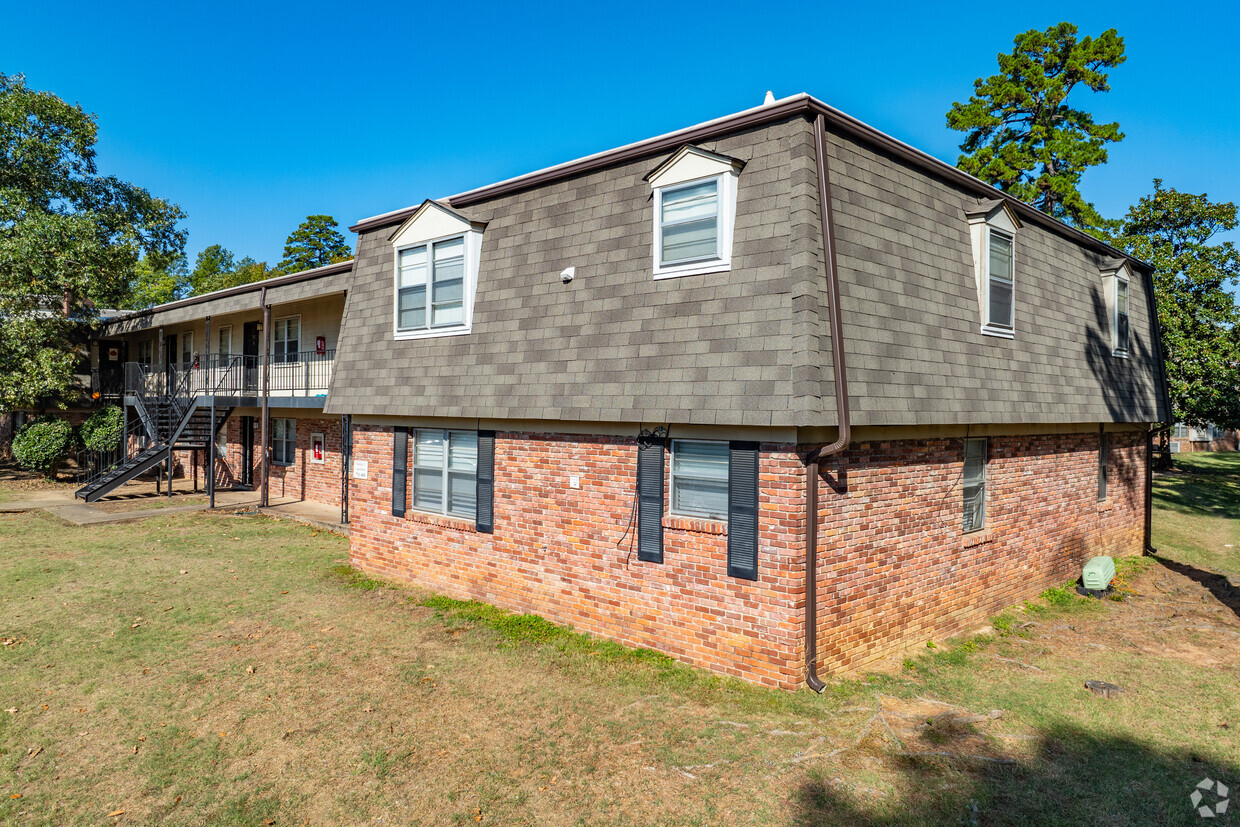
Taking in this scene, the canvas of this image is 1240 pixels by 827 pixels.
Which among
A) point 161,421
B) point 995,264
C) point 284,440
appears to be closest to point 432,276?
point 995,264

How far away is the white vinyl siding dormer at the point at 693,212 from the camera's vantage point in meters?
7.19

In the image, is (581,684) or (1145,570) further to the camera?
(1145,570)

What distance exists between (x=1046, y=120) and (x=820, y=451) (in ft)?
77.7

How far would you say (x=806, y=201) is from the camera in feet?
21.9

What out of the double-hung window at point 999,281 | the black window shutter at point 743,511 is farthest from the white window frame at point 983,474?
the black window shutter at point 743,511

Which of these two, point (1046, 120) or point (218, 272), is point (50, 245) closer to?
point (1046, 120)

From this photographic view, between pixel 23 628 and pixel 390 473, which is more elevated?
pixel 390 473

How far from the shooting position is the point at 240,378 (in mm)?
19344

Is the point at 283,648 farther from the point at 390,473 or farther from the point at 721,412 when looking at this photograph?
the point at 721,412

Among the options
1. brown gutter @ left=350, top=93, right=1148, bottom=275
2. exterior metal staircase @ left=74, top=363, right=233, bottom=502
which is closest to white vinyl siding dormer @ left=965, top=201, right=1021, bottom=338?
brown gutter @ left=350, top=93, right=1148, bottom=275

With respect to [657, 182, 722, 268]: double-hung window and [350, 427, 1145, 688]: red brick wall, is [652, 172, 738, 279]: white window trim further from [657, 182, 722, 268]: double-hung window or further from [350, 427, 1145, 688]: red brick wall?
[350, 427, 1145, 688]: red brick wall

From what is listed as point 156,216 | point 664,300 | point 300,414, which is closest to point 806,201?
point 664,300

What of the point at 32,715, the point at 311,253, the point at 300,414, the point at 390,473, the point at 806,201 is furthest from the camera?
the point at 311,253

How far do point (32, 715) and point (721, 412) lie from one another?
6946mm
